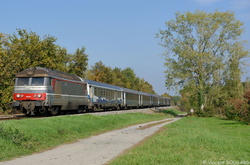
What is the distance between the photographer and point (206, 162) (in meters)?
8.89

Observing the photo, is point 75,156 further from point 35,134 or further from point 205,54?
point 205,54

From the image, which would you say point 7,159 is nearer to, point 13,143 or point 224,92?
point 13,143

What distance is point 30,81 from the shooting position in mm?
23469

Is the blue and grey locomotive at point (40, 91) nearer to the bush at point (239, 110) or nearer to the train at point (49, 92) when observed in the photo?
the train at point (49, 92)

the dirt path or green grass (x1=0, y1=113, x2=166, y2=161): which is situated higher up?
green grass (x1=0, y1=113, x2=166, y2=161)

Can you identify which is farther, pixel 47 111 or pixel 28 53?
pixel 28 53

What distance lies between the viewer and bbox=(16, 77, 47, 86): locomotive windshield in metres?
23.2

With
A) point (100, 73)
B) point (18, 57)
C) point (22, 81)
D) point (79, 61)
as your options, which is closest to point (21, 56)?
point (18, 57)

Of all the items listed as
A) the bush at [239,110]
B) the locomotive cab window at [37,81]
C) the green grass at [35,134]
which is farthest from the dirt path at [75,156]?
the bush at [239,110]

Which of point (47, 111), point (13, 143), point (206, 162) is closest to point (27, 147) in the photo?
point (13, 143)

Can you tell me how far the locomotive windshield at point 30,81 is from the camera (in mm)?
23183

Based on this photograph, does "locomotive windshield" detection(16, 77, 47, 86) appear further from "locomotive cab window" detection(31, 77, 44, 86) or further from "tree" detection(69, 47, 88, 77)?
"tree" detection(69, 47, 88, 77)

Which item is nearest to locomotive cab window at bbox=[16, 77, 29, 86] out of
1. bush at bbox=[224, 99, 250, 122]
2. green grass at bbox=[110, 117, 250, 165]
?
green grass at bbox=[110, 117, 250, 165]

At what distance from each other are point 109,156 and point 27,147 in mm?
3764
